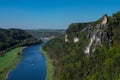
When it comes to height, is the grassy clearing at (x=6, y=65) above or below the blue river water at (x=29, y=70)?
above

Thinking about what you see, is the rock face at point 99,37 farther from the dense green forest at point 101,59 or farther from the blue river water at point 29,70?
the blue river water at point 29,70

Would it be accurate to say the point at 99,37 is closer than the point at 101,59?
No

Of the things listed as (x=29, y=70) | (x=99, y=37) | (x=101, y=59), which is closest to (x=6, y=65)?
(x=29, y=70)

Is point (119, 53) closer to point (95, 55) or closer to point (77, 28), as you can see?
point (95, 55)

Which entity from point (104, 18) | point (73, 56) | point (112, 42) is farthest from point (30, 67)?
point (112, 42)

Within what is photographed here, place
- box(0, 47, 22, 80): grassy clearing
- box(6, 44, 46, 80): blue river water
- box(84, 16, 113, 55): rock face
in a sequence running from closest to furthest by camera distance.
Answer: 1. box(84, 16, 113, 55): rock face
2. box(6, 44, 46, 80): blue river water
3. box(0, 47, 22, 80): grassy clearing

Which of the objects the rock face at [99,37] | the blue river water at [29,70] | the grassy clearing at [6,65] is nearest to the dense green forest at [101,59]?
the rock face at [99,37]

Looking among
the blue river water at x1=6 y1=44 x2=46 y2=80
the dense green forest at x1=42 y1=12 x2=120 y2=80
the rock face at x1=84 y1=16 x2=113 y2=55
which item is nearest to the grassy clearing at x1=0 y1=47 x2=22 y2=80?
the blue river water at x1=6 y1=44 x2=46 y2=80

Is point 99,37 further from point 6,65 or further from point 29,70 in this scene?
point 6,65

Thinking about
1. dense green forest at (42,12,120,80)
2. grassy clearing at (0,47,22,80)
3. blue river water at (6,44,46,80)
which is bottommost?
blue river water at (6,44,46,80)

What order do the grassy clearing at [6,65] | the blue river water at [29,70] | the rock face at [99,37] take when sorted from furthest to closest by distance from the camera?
the grassy clearing at [6,65] < the blue river water at [29,70] < the rock face at [99,37]

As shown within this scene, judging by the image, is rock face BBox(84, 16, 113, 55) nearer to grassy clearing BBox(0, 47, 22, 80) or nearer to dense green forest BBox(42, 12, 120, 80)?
dense green forest BBox(42, 12, 120, 80)
